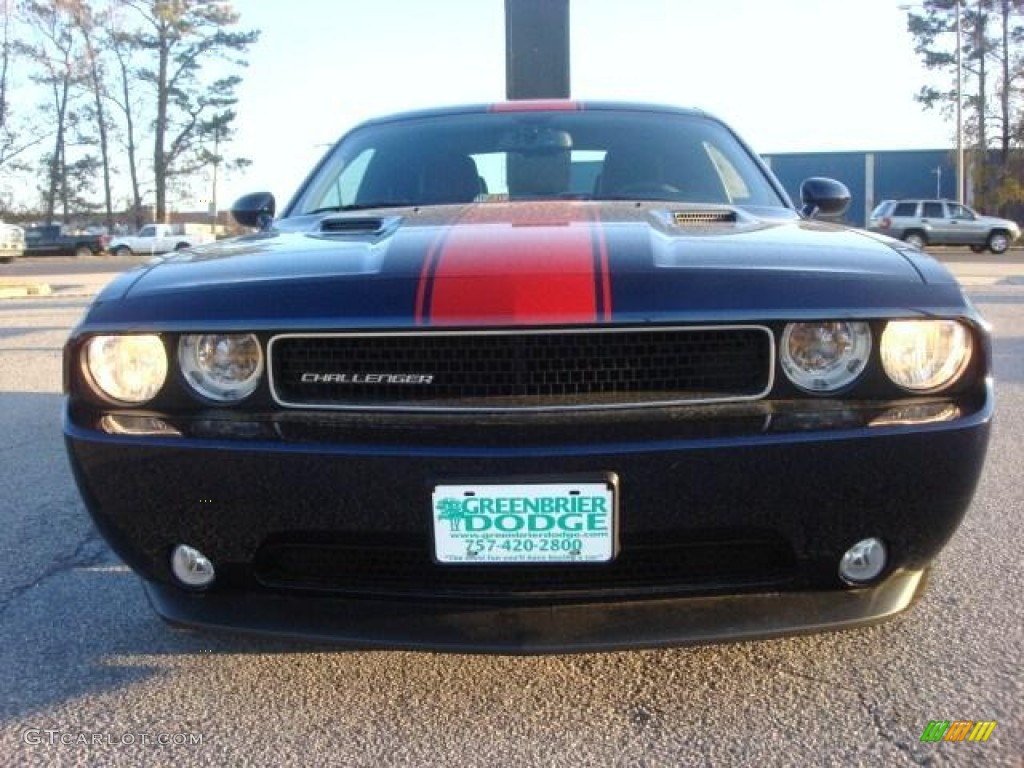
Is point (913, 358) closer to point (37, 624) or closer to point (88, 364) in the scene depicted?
point (88, 364)

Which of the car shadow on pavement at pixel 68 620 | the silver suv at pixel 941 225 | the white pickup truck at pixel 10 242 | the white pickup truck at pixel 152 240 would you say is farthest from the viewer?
the white pickup truck at pixel 152 240

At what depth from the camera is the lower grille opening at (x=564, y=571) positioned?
1849mm

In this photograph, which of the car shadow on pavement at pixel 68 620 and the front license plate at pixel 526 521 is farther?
the car shadow on pavement at pixel 68 620

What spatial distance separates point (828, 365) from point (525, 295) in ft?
2.02

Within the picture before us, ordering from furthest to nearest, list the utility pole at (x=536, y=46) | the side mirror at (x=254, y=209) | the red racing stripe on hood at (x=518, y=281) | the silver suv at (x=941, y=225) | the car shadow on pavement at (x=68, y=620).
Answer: the silver suv at (x=941, y=225), the utility pole at (x=536, y=46), the side mirror at (x=254, y=209), the car shadow on pavement at (x=68, y=620), the red racing stripe on hood at (x=518, y=281)

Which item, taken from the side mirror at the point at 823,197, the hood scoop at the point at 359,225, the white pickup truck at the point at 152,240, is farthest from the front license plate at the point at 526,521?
the white pickup truck at the point at 152,240

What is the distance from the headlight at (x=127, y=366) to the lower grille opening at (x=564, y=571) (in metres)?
0.41

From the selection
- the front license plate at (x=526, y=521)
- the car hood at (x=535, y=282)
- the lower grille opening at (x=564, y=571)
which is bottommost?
the lower grille opening at (x=564, y=571)

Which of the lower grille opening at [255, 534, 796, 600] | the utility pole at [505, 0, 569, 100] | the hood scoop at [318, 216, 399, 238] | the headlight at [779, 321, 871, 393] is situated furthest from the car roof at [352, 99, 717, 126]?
the utility pole at [505, 0, 569, 100]

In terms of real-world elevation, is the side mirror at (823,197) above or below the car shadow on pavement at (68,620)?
above

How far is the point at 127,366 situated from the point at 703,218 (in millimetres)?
1451

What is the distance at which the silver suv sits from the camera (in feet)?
93.7

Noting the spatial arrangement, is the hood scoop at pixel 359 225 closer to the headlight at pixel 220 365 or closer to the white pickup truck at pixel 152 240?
the headlight at pixel 220 365

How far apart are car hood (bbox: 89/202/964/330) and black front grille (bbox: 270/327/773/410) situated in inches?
2.1
